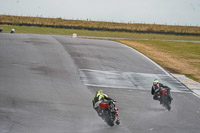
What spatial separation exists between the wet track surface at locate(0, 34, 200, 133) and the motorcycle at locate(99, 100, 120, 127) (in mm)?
289

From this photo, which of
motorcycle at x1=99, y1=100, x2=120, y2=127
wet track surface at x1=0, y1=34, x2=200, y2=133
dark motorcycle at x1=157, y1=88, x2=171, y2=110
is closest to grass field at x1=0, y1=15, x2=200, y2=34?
wet track surface at x1=0, y1=34, x2=200, y2=133

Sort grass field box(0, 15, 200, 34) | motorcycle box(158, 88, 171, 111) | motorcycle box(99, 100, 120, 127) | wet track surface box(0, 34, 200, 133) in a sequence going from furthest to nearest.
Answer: grass field box(0, 15, 200, 34) < motorcycle box(158, 88, 171, 111) < wet track surface box(0, 34, 200, 133) < motorcycle box(99, 100, 120, 127)

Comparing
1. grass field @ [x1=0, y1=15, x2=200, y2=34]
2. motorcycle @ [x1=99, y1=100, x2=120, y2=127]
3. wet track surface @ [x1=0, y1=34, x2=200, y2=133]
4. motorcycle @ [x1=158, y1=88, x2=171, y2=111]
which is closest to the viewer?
motorcycle @ [x1=99, y1=100, x2=120, y2=127]

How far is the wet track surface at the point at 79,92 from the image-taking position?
47.6ft

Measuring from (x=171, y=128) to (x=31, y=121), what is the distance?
5.86m

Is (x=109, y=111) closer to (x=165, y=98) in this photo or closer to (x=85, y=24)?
(x=165, y=98)

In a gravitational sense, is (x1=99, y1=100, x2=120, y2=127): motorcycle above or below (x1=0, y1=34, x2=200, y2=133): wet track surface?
above

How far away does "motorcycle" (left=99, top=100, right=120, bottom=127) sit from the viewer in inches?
545

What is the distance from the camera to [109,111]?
1391 cm

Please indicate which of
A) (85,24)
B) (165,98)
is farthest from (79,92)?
(85,24)

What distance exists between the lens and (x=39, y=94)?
1897 cm

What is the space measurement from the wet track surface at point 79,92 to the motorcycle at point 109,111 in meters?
0.29

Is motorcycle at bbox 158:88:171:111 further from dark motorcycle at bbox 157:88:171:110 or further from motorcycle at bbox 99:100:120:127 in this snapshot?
motorcycle at bbox 99:100:120:127

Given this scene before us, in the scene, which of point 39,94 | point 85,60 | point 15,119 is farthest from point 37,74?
point 15,119
